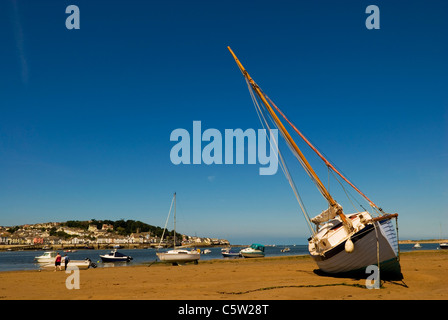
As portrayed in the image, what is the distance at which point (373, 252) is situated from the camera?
1920cm

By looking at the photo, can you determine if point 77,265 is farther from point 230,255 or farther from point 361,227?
point 230,255

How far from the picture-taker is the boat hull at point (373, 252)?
18.8 meters

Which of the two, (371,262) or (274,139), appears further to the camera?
(274,139)

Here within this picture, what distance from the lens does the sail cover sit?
22.2 meters

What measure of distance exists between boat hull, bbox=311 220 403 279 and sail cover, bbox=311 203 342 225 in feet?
9.11

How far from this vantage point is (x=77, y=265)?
138 ft
